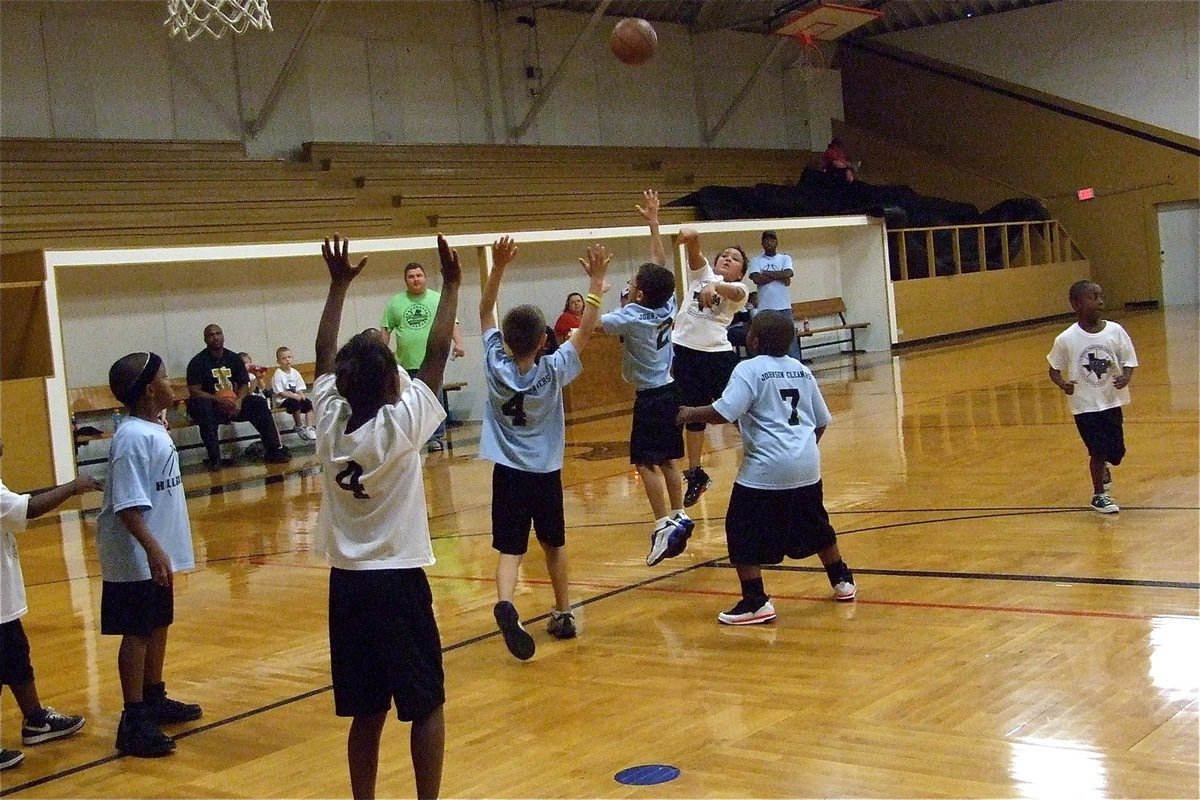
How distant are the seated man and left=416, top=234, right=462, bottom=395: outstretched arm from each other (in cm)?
999

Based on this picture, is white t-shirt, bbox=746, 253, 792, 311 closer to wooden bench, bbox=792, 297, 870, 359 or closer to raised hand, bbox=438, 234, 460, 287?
wooden bench, bbox=792, 297, 870, 359

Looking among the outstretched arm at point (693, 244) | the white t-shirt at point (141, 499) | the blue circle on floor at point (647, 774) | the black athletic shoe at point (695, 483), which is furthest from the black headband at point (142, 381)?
the black athletic shoe at point (695, 483)

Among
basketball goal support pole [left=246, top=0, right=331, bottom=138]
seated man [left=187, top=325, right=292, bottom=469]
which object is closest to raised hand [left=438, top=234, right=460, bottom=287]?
seated man [left=187, top=325, right=292, bottom=469]

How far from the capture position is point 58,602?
273 inches

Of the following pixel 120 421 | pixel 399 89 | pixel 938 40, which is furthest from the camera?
pixel 938 40

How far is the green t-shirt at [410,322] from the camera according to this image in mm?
11305

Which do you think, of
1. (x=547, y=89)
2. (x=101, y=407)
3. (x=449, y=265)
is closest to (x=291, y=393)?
(x=101, y=407)

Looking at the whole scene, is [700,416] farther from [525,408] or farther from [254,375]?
[254,375]

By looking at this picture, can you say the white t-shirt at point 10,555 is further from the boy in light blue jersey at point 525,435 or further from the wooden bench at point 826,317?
the wooden bench at point 826,317

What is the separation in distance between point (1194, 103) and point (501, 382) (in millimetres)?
22993

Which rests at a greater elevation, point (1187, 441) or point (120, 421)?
point (120, 421)

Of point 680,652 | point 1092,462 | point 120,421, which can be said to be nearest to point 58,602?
point 120,421

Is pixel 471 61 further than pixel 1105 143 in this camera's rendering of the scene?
No

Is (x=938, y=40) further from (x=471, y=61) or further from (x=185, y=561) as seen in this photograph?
(x=185, y=561)
